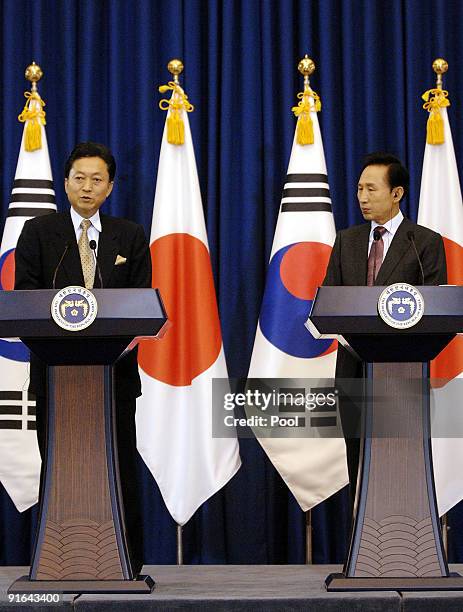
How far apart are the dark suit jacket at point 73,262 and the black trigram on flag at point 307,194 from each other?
116 cm

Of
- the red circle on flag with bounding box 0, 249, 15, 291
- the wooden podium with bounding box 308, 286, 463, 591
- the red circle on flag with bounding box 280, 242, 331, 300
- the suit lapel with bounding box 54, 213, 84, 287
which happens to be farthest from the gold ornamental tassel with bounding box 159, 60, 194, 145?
the wooden podium with bounding box 308, 286, 463, 591

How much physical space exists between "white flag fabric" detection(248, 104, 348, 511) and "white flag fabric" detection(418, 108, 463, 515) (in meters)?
0.42

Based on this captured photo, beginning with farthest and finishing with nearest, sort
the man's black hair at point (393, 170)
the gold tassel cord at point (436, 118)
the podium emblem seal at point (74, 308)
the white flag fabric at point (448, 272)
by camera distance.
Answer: the gold tassel cord at point (436, 118) < the white flag fabric at point (448, 272) < the man's black hair at point (393, 170) < the podium emblem seal at point (74, 308)

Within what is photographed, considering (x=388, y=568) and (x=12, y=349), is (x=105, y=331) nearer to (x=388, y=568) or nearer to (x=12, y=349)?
(x=388, y=568)

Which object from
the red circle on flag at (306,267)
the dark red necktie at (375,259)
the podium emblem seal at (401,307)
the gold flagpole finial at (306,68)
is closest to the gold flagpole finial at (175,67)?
the gold flagpole finial at (306,68)

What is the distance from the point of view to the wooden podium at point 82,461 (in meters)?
2.59

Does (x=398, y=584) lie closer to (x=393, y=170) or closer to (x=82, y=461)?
(x=82, y=461)

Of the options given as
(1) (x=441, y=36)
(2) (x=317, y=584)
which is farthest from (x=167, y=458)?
(1) (x=441, y=36)

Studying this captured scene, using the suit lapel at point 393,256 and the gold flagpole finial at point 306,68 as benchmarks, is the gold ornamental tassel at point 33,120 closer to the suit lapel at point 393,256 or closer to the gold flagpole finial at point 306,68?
the gold flagpole finial at point 306,68

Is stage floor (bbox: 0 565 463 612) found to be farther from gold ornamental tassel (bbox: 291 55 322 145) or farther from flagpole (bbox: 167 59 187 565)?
gold ornamental tassel (bbox: 291 55 322 145)

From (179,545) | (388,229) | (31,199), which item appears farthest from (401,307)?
(31,199)

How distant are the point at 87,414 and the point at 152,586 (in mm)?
544

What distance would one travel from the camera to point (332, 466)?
158 inches

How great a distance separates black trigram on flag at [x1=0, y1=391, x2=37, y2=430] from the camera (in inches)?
158
